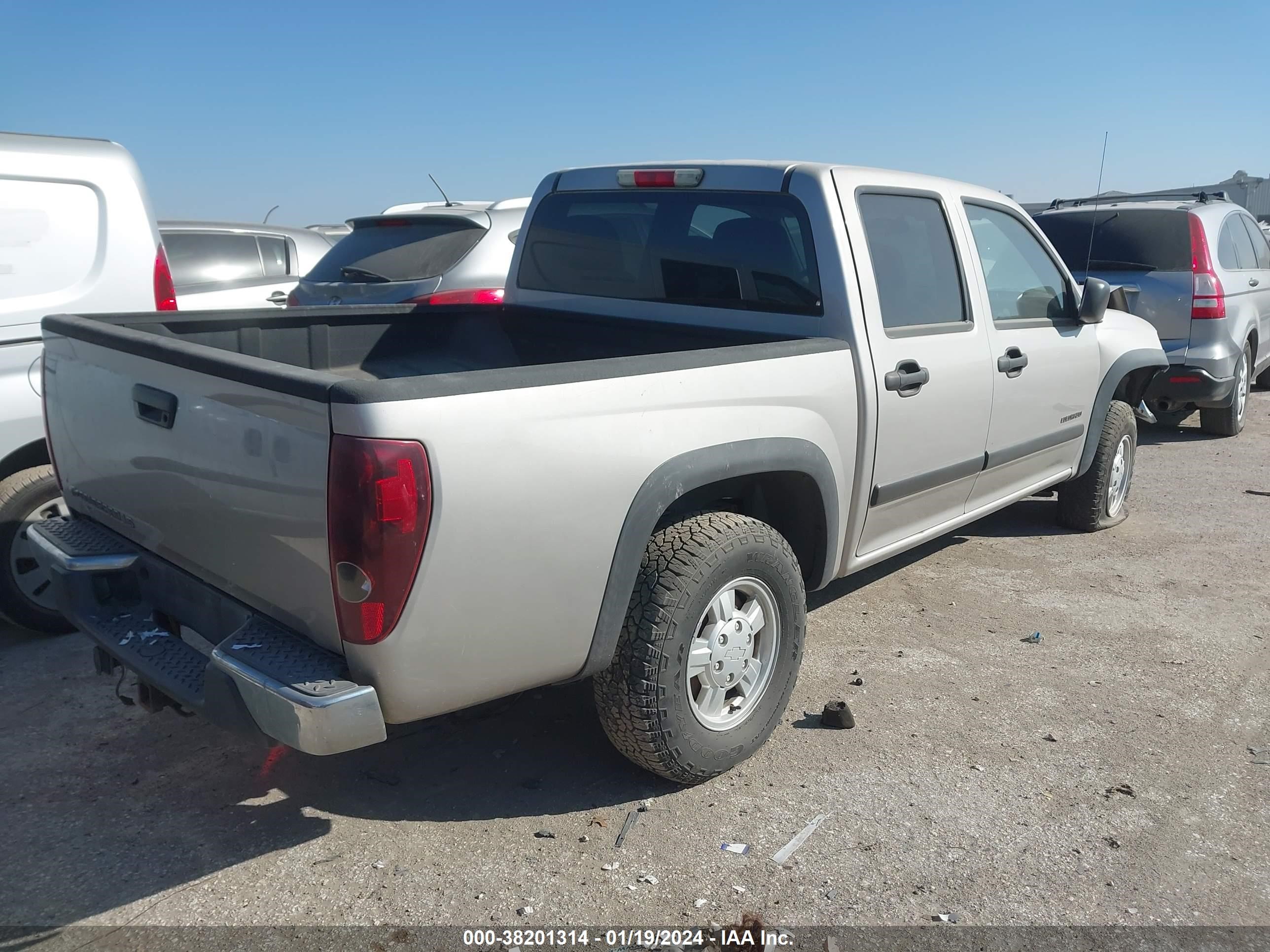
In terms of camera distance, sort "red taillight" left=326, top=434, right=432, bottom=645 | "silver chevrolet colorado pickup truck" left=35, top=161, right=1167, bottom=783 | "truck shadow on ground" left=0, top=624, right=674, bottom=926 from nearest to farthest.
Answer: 1. "red taillight" left=326, top=434, right=432, bottom=645
2. "silver chevrolet colorado pickup truck" left=35, top=161, right=1167, bottom=783
3. "truck shadow on ground" left=0, top=624, right=674, bottom=926

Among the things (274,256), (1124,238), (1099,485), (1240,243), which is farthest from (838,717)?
(1240,243)

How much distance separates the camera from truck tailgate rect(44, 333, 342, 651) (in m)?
2.40

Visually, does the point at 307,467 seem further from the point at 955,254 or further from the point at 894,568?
the point at 894,568

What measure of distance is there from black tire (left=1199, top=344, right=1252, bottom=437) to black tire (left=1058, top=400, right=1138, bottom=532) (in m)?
3.14

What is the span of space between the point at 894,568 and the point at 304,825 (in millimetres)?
3322

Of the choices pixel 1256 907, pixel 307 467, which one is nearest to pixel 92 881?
pixel 307 467

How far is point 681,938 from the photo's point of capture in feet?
8.40

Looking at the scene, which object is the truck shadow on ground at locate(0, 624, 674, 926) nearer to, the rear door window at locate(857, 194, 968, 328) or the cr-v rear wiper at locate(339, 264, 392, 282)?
the rear door window at locate(857, 194, 968, 328)

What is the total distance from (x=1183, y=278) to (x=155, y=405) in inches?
300

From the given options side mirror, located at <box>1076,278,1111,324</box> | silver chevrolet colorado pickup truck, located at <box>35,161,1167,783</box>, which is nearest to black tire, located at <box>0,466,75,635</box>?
silver chevrolet colorado pickup truck, located at <box>35,161,1167,783</box>

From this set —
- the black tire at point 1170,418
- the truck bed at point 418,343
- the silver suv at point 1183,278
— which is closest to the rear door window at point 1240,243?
the silver suv at point 1183,278

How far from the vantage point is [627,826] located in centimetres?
304

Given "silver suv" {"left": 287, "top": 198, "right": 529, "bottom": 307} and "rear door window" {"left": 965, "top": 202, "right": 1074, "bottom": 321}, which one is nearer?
"rear door window" {"left": 965, "top": 202, "right": 1074, "bottom": 321}

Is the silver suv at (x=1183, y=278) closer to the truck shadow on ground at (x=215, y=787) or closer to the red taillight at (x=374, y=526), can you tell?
the truck shadow on ground at (x=215, y=787)
